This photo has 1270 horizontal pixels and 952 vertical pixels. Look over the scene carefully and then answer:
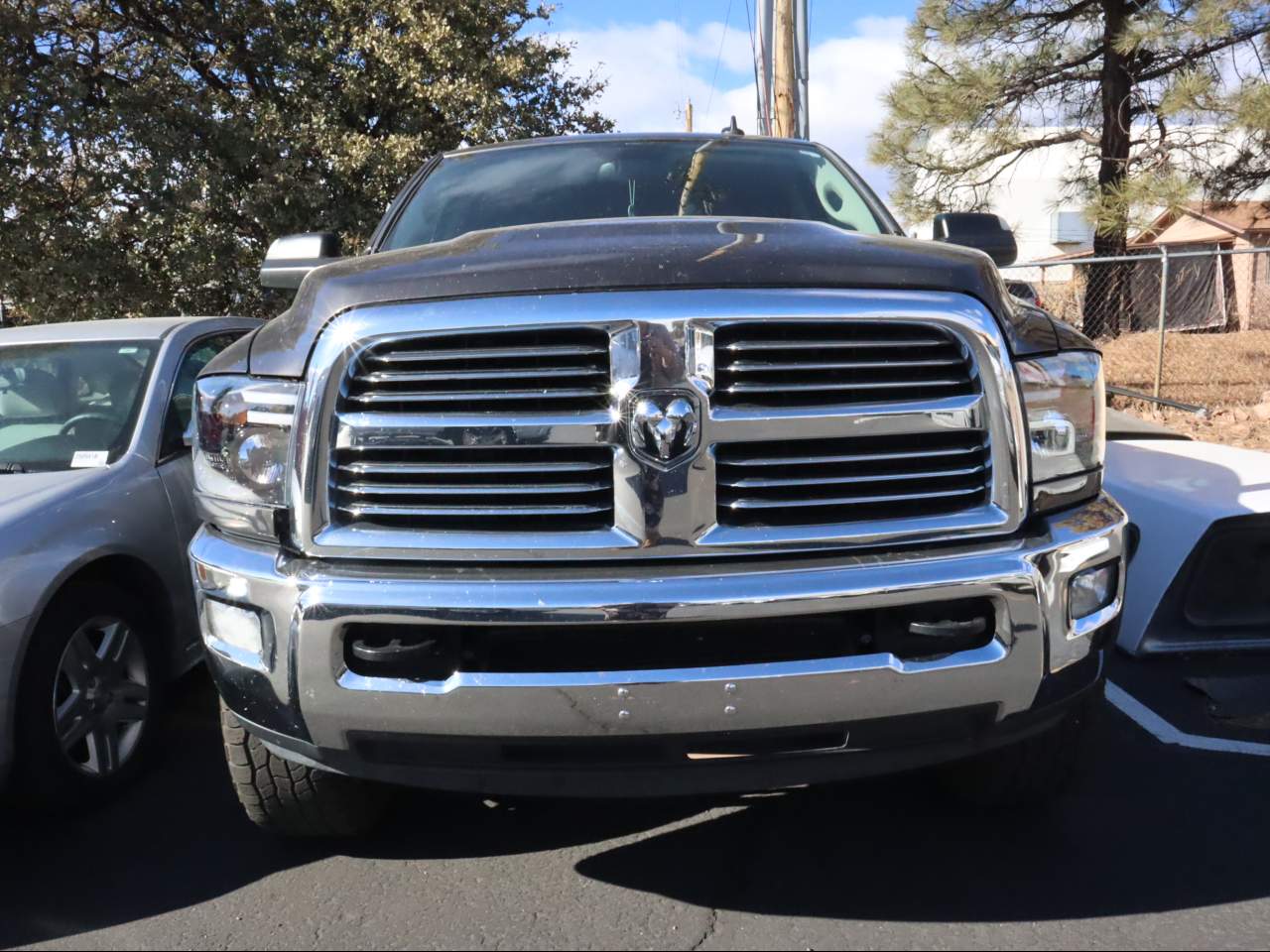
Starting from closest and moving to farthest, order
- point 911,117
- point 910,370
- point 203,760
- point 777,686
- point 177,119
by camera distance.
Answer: point 777,686 < point 910,370 < point 203,760 < point 177,119 < point 911,117

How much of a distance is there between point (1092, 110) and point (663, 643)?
1538 centimetres

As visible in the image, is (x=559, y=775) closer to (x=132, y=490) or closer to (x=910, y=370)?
(x=910, y=370)

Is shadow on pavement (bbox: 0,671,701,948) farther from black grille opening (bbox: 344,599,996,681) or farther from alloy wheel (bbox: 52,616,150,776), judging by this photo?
black grille opening (bbox: 344,599,996,681)

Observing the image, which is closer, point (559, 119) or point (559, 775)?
point (559, 775)

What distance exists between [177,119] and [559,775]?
41.9ft

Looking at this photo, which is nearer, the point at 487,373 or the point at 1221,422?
the point at 487,373

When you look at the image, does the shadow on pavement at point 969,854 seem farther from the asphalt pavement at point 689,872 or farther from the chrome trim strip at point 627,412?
the chrome trim strip at point 627,412

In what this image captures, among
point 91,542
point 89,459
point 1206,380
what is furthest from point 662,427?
point 1206,380

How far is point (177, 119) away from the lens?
1280 cm

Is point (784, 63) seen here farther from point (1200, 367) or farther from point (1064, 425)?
point (1064, 425)

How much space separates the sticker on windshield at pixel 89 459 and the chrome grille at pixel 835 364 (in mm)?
2542

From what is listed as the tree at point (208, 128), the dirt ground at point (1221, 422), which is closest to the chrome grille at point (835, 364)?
the dirt ground at point (1221, 422)

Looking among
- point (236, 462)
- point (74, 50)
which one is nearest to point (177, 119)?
point (74, 50)

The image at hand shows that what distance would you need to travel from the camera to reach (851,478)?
240 cm
